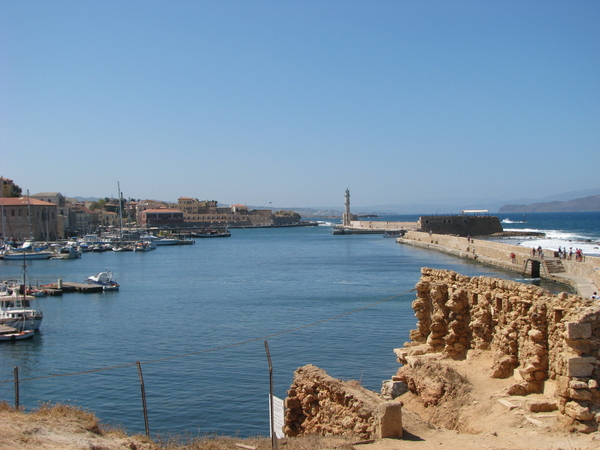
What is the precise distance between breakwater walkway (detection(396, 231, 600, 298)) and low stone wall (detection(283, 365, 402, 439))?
19.2 meters

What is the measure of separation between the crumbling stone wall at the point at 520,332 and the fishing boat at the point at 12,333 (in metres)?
17.7

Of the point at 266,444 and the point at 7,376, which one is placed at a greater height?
the point at 266,444

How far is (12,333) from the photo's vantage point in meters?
23.8

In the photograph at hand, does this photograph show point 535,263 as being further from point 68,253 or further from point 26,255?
point 26,255

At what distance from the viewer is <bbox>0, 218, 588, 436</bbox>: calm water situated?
46.5 ft

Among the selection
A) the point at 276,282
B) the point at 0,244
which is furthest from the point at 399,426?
the point at 0,244

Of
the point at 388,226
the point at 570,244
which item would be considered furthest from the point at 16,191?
the point at 570,244

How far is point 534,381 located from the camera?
28.3 ft

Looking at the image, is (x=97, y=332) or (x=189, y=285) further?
(x=189, y=285)

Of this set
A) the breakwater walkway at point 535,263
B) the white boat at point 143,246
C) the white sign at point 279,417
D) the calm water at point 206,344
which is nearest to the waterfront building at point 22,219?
the white boat at point 143,246

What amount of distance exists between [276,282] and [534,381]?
31.9 metres

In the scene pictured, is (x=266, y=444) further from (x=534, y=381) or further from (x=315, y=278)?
(x=315, y=278)

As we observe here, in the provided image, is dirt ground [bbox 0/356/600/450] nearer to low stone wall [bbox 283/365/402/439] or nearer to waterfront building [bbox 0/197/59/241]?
low stone wall [bbox 283/365/402/439]

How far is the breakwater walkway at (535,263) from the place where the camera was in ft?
99.3
